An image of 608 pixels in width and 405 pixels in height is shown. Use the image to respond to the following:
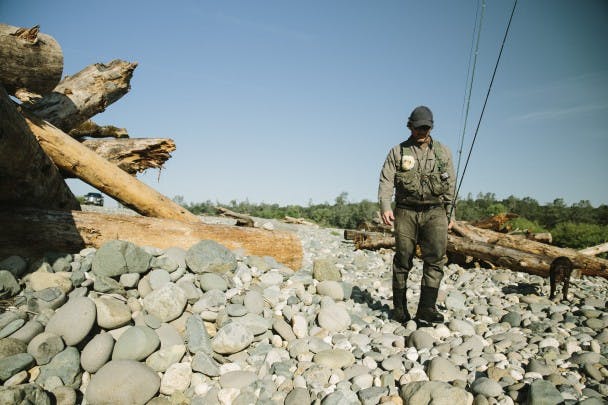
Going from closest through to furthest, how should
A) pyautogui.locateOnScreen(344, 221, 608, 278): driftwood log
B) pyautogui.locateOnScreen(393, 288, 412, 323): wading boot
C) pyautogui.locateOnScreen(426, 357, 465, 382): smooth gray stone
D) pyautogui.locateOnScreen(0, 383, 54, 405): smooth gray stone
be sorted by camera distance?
Answer: pyautogui.locateOnScreen(0, 383, 54, 405): smooth gray stone < pyautogui.locateOnScreen(426, 357, 465, 382): smooth gray stone < pyautogui.locateOnScreen(393, 288, 412, 323): wading boot < pyautogui.locateOnScreen(344, 221, 608, 278): driftwood log

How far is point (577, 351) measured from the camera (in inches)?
120

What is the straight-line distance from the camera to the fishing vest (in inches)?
139

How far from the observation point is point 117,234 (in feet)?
13.9

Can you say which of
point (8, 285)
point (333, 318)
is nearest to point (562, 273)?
point (333, 318)

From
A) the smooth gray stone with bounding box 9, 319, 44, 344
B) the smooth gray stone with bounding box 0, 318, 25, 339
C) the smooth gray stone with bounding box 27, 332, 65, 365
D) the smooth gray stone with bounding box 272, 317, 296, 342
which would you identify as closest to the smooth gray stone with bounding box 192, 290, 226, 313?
the smooth gray stone with bounding box 272, 317, 296, 342

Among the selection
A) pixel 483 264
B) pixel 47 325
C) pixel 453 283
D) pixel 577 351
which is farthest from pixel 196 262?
pixel 483 264

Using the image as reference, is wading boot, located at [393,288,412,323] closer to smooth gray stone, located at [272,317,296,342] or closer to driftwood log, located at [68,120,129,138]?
smooth gray stone, located at [272,317,296,342]

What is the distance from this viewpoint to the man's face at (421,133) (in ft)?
11.6

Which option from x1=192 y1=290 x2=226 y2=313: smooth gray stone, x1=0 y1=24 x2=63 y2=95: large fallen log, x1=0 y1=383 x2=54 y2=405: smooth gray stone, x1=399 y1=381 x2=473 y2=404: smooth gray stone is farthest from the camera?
x1=0 y1=24 x2=63 y2=95: large fallen log

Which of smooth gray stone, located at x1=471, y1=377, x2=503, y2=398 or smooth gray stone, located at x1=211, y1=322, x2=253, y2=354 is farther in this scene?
smooth gray stone, located at x1=211, y1=322, x2=253, y2=354

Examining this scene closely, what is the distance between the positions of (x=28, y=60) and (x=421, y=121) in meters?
4.80

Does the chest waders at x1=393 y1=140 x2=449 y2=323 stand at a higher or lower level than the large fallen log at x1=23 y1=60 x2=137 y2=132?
lower

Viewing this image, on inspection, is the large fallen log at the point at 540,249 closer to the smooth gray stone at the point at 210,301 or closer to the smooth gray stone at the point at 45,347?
the smooth gray stone at the point at 210,301

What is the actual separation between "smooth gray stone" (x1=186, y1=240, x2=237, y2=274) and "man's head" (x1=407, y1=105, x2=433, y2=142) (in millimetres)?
2741
